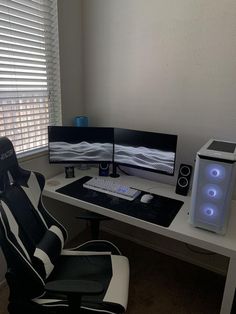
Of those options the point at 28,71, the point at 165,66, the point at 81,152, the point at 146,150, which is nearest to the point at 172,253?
the point at 146,150

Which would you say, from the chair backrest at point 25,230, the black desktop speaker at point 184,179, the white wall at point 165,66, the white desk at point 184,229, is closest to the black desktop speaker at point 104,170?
the white desk at point 184,229

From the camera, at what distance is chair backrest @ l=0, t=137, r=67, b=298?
1.01 m

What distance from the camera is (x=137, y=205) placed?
1.54 meters

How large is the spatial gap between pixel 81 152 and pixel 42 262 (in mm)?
966

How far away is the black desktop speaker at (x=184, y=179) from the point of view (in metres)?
1.66

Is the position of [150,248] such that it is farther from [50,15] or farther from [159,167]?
[50,15]

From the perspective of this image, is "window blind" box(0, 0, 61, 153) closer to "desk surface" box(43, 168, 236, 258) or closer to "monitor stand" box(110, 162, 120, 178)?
"desk surface" box(43, 168, 236, 258)

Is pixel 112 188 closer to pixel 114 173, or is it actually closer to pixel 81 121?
pixel 114 173

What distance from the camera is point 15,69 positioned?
1.56m

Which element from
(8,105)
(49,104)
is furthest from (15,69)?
(49,104)

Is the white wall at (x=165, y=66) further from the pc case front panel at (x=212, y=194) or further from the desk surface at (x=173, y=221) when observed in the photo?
the pc case front panel at (x=212, y=194)

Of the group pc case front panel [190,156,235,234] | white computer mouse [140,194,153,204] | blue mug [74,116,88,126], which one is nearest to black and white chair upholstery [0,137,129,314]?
→ white computer mouse [140,194,153,204]

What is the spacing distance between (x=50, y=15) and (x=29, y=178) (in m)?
1.28

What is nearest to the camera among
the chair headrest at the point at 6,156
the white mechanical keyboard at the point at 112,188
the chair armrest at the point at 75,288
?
the chair armrest at the point at 75,288
